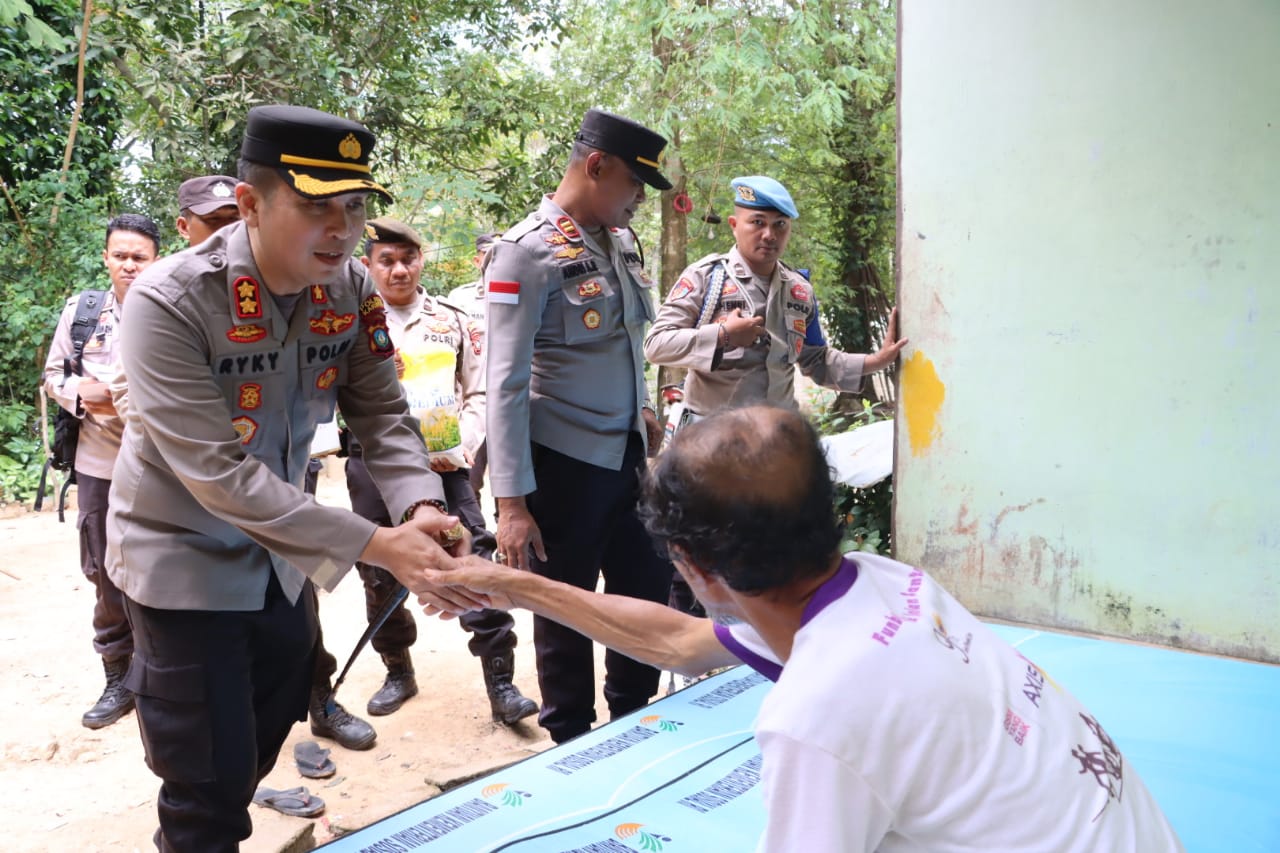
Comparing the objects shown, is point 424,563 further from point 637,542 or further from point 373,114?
point 373,114

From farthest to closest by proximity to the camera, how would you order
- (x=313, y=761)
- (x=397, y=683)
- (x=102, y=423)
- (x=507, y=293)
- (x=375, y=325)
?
1. (x=397, y=683)
2. (x=102, y=423)
3. (x=313, y=761)
4. (x=507, y=293)
5. (x=375, y=325)

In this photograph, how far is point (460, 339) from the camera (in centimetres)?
420

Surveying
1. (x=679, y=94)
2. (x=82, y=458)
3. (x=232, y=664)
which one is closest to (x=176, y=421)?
(x=232, y=664)

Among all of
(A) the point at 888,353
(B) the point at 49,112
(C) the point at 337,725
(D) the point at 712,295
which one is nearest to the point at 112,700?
(C) the point at 337,725

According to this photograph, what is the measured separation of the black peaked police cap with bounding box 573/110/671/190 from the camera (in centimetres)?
279

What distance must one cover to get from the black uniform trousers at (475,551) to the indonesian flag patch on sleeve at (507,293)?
124 cm

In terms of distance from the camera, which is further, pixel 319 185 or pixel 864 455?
pixel 864 455

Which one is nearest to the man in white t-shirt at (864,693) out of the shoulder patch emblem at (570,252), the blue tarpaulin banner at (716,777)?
the blue tarpaulin banner at (716,777)

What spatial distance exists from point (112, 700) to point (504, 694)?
1.54 metres

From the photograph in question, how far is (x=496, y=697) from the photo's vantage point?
12.9 ft

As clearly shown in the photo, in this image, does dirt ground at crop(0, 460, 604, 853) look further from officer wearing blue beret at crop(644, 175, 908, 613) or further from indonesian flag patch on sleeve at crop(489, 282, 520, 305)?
indonesian flag patch on sleeve at crop(489, 282, 520, 305)

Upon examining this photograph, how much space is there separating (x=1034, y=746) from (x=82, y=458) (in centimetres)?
380

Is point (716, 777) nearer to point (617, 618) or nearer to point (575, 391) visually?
point (617, 618)

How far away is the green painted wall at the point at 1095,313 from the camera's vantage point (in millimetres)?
3482
